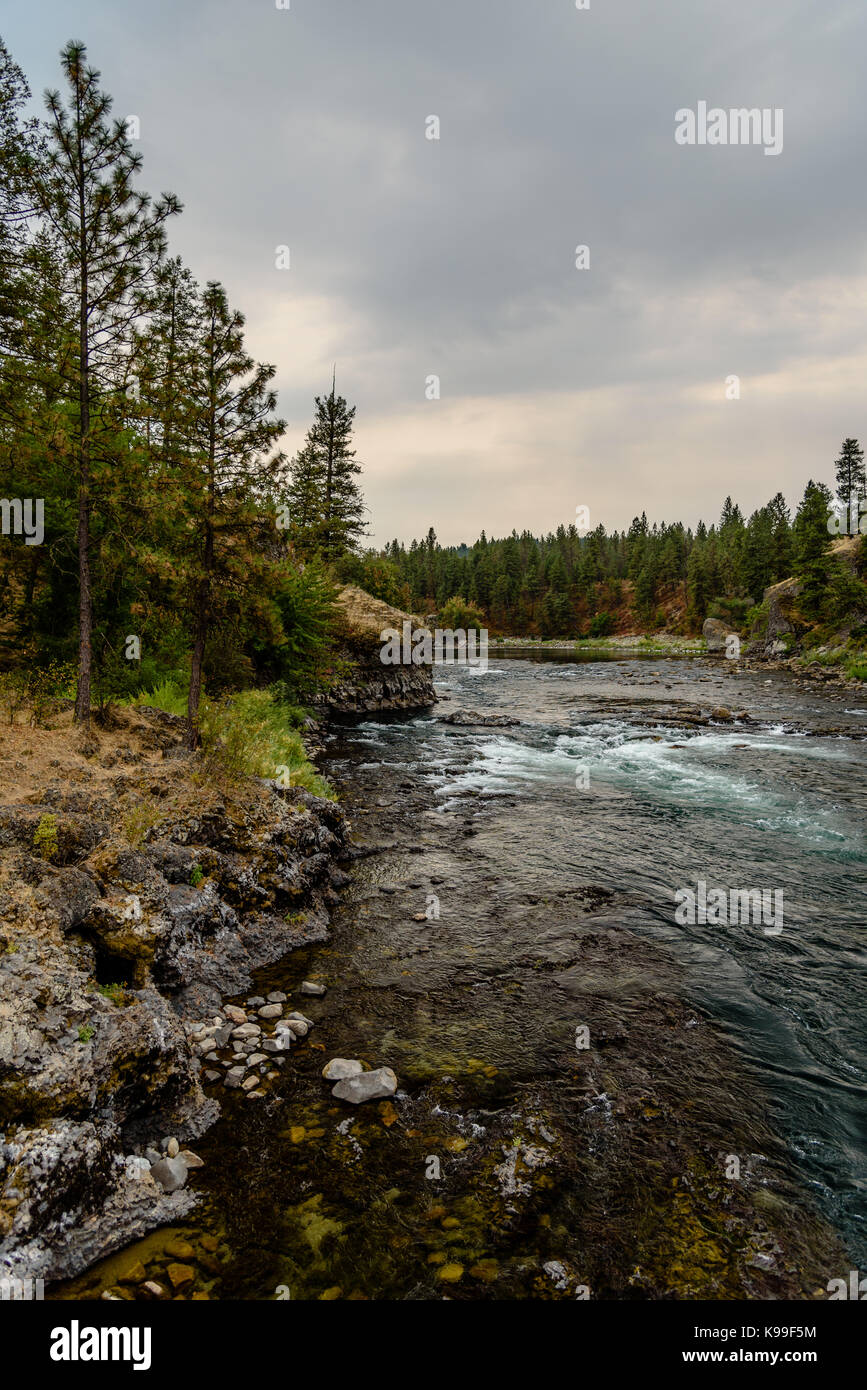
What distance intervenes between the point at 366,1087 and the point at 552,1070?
2003mm

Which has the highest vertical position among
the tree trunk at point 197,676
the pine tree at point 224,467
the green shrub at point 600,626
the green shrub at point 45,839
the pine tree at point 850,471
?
the pine tree at point 850,471

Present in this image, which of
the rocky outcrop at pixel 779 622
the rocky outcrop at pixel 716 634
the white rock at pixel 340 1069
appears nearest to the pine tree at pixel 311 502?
the white rock at pixel 340 1069

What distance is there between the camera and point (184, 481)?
12172 mm

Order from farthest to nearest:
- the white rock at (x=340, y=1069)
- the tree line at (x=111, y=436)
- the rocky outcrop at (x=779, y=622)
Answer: the rocky outcrop at (x=779, y=622) → the tree line at (x=111, y=436) → the white rock at (x=340, y=1069)

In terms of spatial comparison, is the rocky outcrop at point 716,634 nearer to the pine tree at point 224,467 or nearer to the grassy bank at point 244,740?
the grassy bank at point 244,740

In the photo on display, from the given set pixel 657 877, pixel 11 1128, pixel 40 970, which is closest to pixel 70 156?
pixel 40 970

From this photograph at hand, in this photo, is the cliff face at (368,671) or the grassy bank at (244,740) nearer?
the grassy bank at (244,740)

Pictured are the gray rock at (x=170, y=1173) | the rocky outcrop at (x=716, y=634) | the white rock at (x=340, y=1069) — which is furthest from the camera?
the rocky outcrop at (x=716, y=634)

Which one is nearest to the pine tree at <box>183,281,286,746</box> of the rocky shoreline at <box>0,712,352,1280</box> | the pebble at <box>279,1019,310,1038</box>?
the rocky shoreline at <box>0,712,352,1280</box>

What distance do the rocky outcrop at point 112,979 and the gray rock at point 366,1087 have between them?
1.21 metres

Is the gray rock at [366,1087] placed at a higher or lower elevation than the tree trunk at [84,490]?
lower

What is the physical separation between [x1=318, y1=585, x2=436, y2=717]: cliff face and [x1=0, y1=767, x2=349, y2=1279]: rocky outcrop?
2082 cm

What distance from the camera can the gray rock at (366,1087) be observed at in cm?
600

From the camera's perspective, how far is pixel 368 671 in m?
33.6
